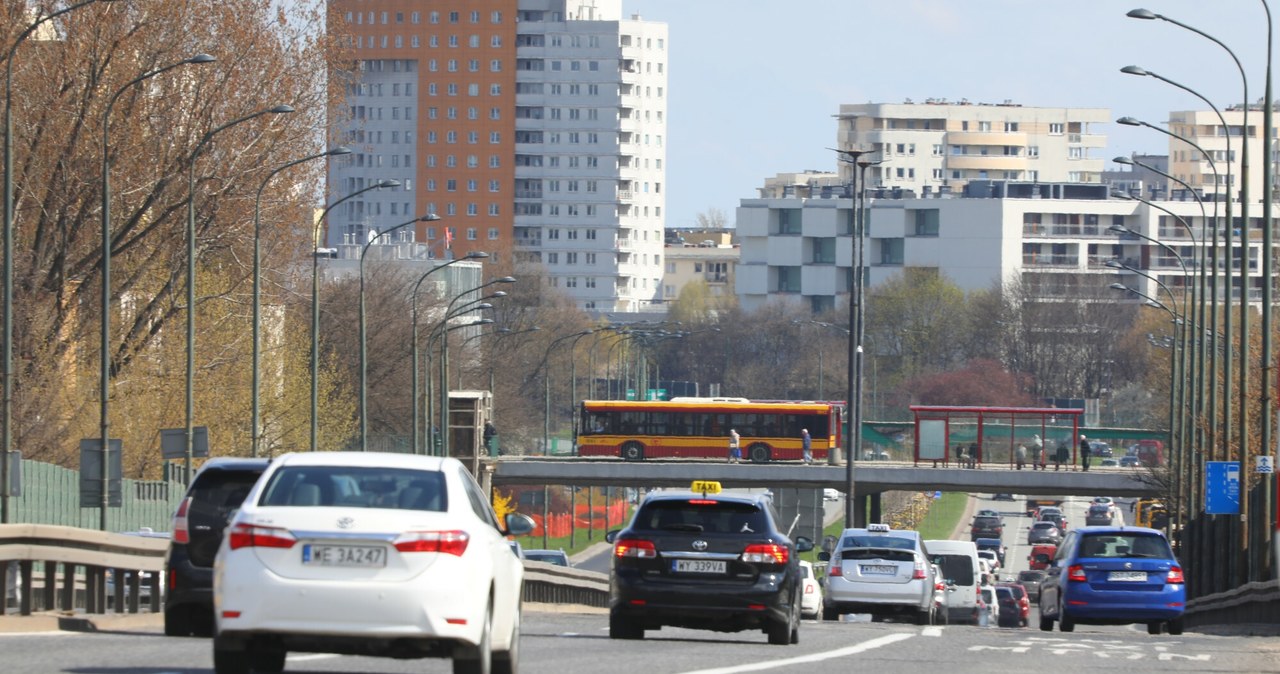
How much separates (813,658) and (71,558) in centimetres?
667

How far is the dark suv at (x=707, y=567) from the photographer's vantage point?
20125mm

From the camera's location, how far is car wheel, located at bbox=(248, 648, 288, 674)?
13823mm

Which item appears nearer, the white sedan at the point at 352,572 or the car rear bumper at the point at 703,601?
the white sedan at the point at 352,572

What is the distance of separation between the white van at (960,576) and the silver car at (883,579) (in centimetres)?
1438

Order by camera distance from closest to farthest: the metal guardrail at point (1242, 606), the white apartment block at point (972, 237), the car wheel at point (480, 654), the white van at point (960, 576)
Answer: the car wheel at point (480, 654) < the metal guardrail at point (1242, 606) < the white van at point (960, 576) < the white apartment block at point (972, 237)

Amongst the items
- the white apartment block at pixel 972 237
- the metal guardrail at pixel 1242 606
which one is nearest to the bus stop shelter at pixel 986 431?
the metal guardrail at pixel 1242 606

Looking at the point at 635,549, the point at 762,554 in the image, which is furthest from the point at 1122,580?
the point at 635,549

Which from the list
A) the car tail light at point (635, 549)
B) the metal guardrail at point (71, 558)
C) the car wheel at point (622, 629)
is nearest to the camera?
the metal guardrail at point (71, 558)

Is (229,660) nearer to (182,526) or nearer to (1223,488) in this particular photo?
(182,526)

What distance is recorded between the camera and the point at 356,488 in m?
12.9

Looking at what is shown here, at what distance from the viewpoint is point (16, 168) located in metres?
50.6

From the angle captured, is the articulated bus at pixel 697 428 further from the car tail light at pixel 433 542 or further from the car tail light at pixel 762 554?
the car tail light at pixel 433 542

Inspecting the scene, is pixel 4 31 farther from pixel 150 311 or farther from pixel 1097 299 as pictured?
pixel 1097 299

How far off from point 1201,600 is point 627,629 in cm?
2156
